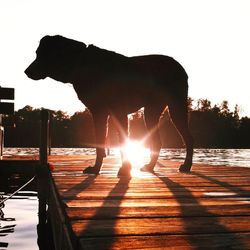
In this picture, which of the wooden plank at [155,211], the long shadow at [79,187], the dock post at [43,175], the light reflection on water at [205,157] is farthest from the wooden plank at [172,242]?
the light reflection on water at [205,157]

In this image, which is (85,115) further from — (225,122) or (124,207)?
(124,207)

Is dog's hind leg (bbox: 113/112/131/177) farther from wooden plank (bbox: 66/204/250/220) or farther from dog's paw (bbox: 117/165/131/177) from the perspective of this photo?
wooden plank (bbox: 66/204/250/220)

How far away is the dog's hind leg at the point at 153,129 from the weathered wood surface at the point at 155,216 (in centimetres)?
233

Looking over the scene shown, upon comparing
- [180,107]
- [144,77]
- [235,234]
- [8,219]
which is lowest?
[8,219]

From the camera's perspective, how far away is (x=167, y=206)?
300 centimetres

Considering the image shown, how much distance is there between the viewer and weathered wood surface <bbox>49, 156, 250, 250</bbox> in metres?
2.00

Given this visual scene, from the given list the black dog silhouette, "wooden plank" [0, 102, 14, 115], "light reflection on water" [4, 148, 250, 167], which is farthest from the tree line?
the black dog silhouette

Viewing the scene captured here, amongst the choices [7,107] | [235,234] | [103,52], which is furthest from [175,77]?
[7,107]

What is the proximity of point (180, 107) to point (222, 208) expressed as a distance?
11.5 feet

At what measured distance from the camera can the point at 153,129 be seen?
258 inches

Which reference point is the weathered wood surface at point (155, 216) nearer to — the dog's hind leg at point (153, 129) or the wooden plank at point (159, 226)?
the wooden plank at point (159, 226)

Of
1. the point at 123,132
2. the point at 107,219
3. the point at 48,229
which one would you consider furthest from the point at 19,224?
the point at 107,219

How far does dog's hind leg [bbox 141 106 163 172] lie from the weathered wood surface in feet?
7.65

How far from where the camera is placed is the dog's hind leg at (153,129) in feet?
21.1
